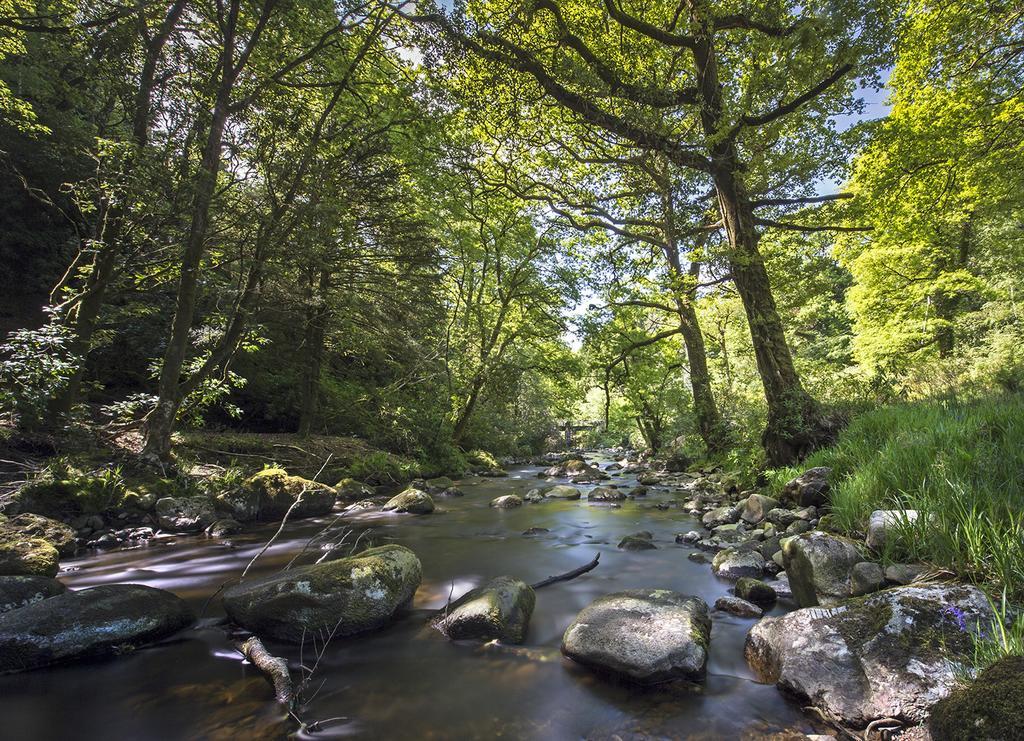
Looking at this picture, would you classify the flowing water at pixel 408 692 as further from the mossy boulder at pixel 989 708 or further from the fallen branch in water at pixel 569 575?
the mossy boulder at pixel 989 708

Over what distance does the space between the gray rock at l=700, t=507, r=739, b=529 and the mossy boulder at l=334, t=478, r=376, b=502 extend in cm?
733

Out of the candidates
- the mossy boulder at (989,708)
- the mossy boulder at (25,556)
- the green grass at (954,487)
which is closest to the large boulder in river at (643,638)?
the mossy boulder at (989,708)

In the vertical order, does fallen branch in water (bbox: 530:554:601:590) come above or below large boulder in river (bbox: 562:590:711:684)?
below

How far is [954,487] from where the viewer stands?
3.83m

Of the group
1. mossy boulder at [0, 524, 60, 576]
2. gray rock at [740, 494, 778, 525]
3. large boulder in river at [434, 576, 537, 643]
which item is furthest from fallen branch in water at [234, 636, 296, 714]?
gray rock at [740, 494, 778, 525]

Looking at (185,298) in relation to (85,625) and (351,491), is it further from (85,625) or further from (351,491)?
(85,625)

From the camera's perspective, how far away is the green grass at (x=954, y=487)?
3.17m

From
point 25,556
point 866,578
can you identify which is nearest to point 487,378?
point 25,556

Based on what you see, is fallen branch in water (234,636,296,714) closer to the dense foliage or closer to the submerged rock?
the submerged rock

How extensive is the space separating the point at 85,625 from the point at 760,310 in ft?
32.8

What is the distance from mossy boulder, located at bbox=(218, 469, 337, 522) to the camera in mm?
7926

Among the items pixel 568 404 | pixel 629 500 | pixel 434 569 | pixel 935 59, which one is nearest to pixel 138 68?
pixel 434 569

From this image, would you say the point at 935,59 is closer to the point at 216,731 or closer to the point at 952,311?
the point at 952,311

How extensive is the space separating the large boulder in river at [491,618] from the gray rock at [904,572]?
300 cm
